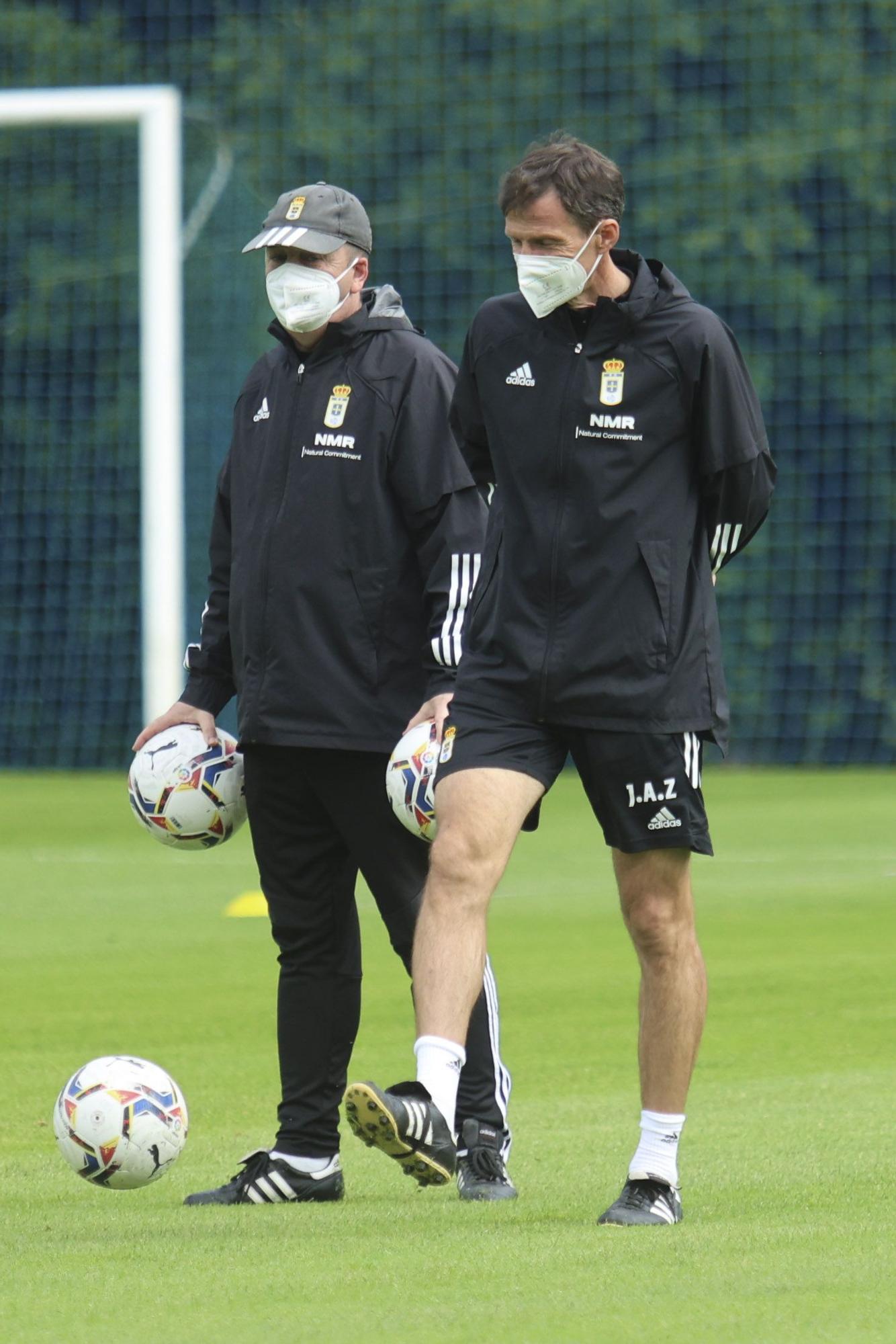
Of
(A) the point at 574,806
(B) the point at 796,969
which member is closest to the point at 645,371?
(B) the point at 796,969

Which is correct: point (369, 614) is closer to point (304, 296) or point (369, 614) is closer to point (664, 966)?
point (304, 296)

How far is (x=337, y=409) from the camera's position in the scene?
5.37 meters

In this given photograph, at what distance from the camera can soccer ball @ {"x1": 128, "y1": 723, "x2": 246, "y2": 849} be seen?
5629 millimetres

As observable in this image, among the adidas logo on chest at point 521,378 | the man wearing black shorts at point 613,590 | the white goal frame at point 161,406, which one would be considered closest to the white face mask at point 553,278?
the man wearing black shorts at point 613,590

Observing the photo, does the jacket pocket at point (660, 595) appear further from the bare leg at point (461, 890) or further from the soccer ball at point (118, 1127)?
the soccer ball at point (118, 1127)

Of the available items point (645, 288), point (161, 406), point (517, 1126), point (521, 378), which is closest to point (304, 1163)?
point (517, 1126)

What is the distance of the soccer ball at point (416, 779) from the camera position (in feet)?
16.8

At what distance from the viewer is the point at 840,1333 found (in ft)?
12.3

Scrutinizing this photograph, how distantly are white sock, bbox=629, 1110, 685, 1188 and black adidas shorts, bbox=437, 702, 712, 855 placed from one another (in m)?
0.55

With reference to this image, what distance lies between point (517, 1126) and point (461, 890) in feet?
5.67

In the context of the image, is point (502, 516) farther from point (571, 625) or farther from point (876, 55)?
point (876, 55)

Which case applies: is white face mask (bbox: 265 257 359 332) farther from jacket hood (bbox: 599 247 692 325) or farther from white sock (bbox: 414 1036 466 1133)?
white sock (bbox: 414 1036 466 1133)

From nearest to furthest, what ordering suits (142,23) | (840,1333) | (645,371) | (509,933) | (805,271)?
(840,1333) → (645,371) → (509,933) → (805,271) → (142,23)

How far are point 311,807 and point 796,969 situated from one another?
13.5 ft
